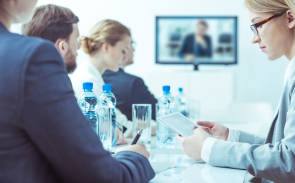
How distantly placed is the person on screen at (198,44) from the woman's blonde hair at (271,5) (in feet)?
10.9

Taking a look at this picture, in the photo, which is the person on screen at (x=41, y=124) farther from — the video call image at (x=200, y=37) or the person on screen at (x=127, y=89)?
the video call image at (x=200, y=37)

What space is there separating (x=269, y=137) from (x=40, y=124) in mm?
819

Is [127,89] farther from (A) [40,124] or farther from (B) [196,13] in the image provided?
(B) [196,13]

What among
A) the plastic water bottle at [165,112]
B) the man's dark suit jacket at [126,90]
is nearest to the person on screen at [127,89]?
the man's dark suit jacket at [126,90]

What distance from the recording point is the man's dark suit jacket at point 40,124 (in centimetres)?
66

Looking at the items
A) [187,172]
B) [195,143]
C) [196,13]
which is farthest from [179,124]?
[196,13]

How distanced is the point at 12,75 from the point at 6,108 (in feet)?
0.21

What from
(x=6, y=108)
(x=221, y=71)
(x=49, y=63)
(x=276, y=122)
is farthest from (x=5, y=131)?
(x=221, y=71)

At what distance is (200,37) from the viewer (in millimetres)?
4531

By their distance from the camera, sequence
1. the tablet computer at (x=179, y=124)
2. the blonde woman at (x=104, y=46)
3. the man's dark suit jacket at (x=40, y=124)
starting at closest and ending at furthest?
1. the man's dark suit jacket at (x=40, y=124)
2. the tablet computer at (x=179, y=124)
3. the blonde woman at (x=104, y=46)

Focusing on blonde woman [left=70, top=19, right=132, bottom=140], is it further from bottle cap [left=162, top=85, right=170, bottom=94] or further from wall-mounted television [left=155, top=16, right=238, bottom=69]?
wall-mounted television [left=155, top=16, right=238, bottom=69]

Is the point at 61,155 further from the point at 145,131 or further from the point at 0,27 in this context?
the point at 145,131

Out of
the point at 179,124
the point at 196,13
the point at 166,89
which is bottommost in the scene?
the point at 179,124

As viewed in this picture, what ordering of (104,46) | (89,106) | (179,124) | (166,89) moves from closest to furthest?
(179,124), (89,106), (166,89), (104,46)
